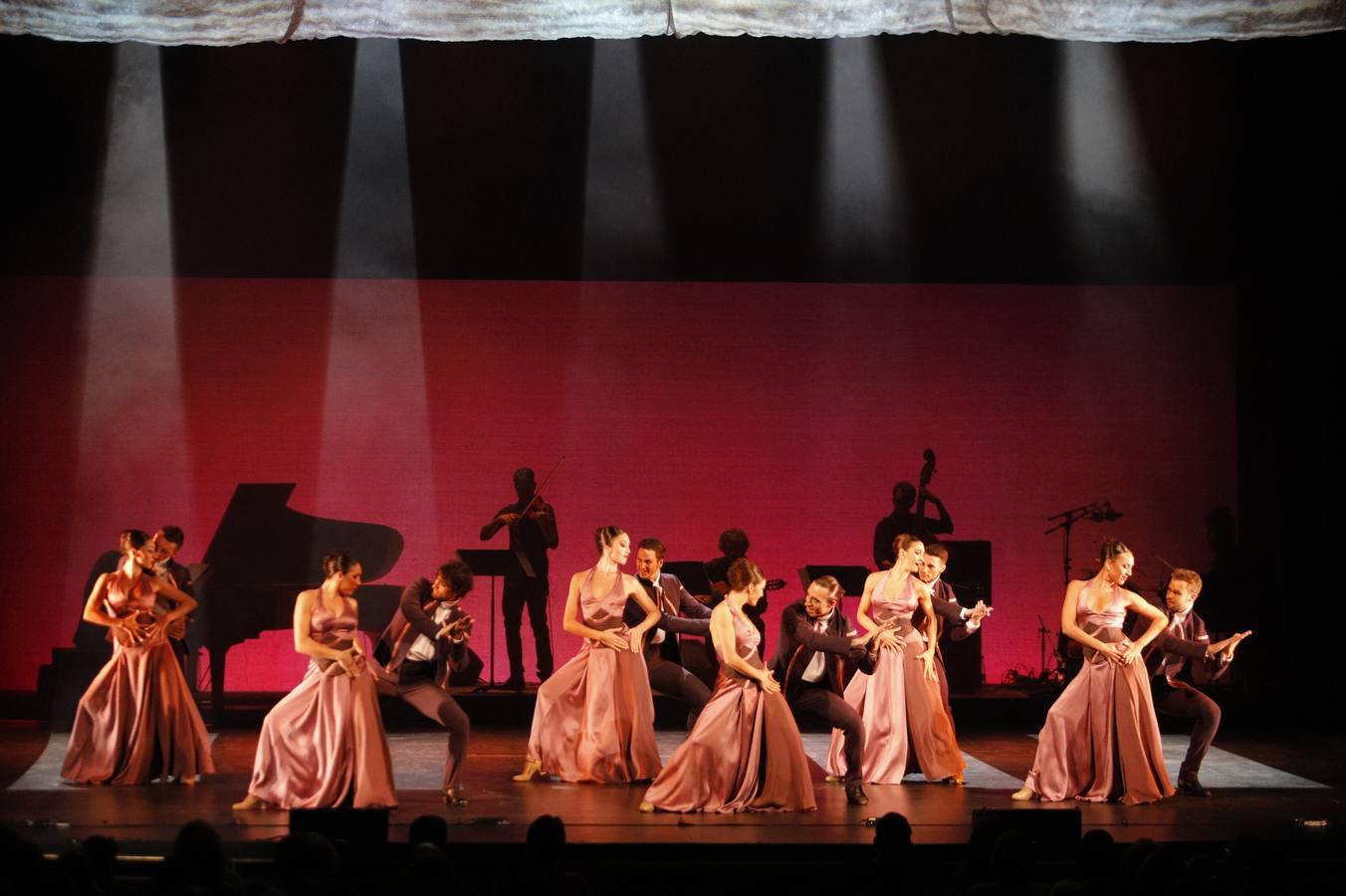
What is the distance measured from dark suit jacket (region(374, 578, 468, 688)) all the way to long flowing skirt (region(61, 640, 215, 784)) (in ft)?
4.69

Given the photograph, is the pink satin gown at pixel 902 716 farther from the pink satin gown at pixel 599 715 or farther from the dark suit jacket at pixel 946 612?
the pink satin gown at pixel 599 715

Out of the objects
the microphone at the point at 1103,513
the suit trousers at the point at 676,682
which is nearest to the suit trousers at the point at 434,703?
the suit trousers at the point at 676,682

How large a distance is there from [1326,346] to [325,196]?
734cm

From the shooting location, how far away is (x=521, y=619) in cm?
1140

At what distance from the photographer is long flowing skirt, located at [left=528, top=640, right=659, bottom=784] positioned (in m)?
8.52

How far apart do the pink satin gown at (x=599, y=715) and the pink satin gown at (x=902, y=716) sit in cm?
108

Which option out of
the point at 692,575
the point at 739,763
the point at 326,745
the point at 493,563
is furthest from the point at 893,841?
the point at 493,563

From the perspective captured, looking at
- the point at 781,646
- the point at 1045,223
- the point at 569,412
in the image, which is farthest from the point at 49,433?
the point at 1045,223

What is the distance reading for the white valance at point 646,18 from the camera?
26.3 feet

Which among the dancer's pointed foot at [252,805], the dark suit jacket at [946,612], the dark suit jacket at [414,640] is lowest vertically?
the dancer's pointed foot at [252,805]

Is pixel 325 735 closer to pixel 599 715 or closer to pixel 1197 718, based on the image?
pixel 599 715

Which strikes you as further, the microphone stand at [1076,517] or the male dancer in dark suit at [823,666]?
the microphone stand at [1076,517]

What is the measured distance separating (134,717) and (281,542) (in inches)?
107

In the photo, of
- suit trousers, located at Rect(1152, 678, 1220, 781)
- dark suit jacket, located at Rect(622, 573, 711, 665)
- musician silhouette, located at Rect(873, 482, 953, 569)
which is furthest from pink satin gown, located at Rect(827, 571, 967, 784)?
musician silhouette, located at Rect(873, 482, 953, 569)
